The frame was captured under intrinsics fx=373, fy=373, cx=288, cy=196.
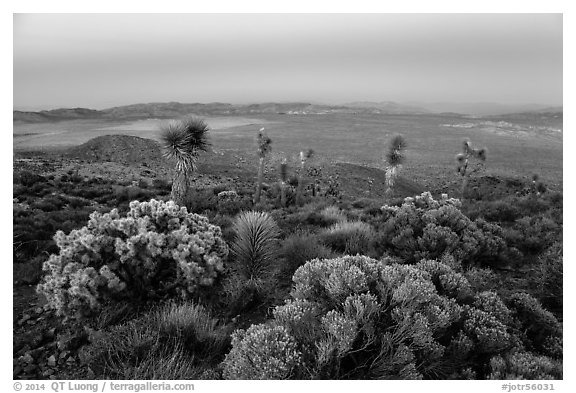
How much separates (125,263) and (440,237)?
4892 millimetres

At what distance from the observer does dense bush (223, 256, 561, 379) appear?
3.14 meters

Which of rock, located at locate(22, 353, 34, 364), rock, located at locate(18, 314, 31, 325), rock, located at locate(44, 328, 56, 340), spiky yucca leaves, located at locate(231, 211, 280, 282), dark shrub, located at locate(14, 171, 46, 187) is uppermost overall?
dark shrub, located at locate(14, 171, 46, 187)

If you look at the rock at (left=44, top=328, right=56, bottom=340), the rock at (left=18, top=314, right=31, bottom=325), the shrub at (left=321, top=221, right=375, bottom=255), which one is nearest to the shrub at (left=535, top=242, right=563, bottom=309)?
the shrub at (left=321, top=221, right=375, bottom=255)

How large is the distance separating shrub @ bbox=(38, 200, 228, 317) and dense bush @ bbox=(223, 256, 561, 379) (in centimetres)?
129

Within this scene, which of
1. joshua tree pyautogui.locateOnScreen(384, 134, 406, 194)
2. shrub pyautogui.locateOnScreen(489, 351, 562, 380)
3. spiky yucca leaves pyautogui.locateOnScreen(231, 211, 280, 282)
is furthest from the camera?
joshua tree pyautogui.locateOnScreen(384, 134, 406, 194)

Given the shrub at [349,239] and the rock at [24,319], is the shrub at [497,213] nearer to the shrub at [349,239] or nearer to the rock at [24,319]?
the shrub at [349,239]

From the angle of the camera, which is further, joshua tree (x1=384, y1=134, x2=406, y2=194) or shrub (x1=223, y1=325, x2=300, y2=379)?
joshua tree (x1=384, y1=134, x2=406, y2=194)

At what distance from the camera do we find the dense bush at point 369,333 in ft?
10.3

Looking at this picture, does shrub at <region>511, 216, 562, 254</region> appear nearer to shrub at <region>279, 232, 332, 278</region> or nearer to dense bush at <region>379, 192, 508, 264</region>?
dense bush at <region>379, 192, 508, 264</region>

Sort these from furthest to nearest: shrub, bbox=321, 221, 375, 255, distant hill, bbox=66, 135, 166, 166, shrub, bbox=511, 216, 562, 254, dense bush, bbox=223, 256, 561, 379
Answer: distant hill, bbox=66, 135, 166, 166, shrub, bbox=511, 216, 562, 254, shrub, bbox=321, 221, 375, 255, dense bush, bbox=223, 256, 561, 379

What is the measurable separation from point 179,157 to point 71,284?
16.4ft

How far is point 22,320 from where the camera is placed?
13.6ft
